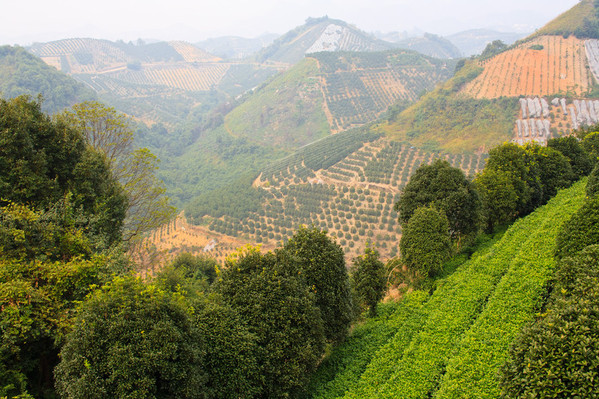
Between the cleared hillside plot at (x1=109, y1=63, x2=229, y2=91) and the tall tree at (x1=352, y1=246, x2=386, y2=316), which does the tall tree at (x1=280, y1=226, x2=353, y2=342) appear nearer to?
the tall tree at (x1=352, y1=246, x2=386, y2=316)

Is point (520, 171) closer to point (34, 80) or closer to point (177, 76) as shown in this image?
point (34, 80)

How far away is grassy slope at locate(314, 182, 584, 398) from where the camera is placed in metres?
10.1

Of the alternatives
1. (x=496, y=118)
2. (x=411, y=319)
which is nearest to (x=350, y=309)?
(x=411, y=319)

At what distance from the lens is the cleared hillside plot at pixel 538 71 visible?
61.5m

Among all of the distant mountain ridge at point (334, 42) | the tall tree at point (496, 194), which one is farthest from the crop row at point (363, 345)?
the distant mountain ridge at point (334, 42)

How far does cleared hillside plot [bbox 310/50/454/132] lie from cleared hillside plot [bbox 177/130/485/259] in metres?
38.1

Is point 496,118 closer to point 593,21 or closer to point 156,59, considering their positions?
point 593,21

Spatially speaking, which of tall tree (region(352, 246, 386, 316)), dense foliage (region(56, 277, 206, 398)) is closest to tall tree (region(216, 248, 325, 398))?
dense foliage (region(56, 277, 206, 398))

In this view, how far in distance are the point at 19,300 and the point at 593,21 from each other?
342 ft

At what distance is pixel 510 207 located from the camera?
2139 cm

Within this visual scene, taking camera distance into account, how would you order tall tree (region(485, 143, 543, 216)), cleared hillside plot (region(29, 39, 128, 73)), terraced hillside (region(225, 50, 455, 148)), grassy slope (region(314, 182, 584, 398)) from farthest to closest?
cleared hillside plot (region(29, 39, 128, 73)) < terraced hillside (region(225, 50, 455, 148)) < tall tree (region(485, 143, 543, 216)) < grassy slope (region(314, 182, 584, 398))

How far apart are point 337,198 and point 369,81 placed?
72610mm

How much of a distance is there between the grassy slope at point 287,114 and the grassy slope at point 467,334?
264 ft

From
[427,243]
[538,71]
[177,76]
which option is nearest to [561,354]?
[427,243]
